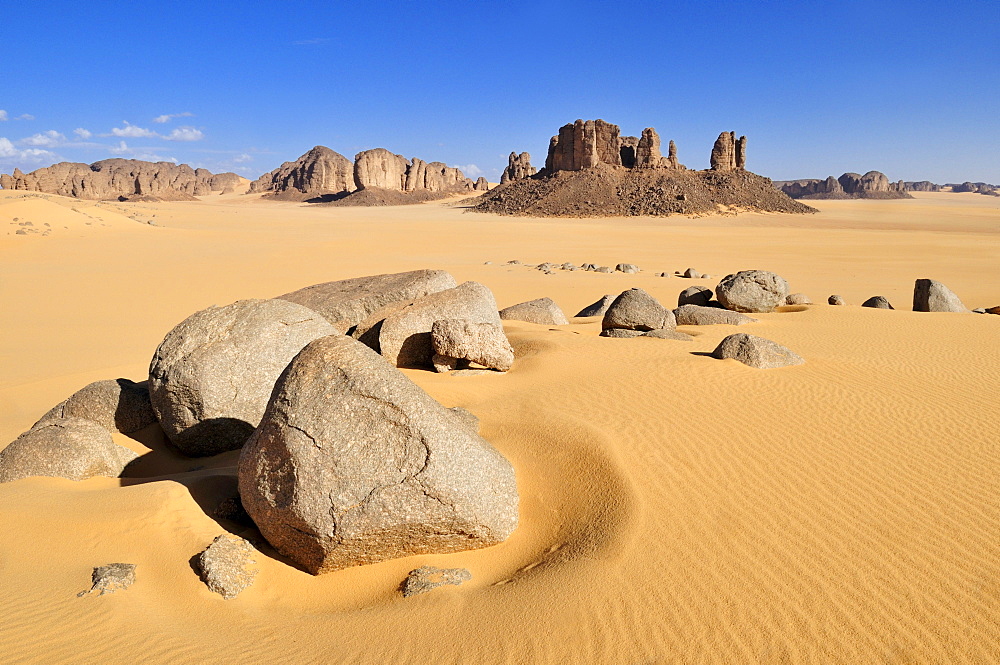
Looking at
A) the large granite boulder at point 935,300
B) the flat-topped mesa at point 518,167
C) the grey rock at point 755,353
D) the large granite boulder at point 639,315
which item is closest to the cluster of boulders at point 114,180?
the flat-topped mesa at point 518,167

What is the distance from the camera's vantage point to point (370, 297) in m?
10.4

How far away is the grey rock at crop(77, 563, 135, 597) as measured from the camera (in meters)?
3.77

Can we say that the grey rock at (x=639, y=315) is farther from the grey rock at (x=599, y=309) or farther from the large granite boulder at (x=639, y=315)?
the grey rock at (x=599, y=309)

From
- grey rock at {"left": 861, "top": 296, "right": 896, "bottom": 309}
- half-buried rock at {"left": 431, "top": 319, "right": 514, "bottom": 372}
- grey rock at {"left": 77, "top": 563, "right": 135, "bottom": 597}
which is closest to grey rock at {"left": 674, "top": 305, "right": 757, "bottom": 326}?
grey rock at {"left": 861, "top": 296, "right": 896, "bottom": 309}

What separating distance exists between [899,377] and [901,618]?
22.8 ft

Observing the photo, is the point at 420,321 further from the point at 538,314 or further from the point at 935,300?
the point at 935,300

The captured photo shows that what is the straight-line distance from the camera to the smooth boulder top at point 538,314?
14.1 meters

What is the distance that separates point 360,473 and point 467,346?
4687 millimetres

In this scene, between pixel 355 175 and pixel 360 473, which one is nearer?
pixel 360 473

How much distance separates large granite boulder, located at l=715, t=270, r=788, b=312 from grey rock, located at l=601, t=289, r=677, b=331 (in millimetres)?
4102

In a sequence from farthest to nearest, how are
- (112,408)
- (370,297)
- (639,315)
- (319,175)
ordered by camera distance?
(319,175) → (639,315) → (370,297) → (112,408)

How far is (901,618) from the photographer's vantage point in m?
3.89

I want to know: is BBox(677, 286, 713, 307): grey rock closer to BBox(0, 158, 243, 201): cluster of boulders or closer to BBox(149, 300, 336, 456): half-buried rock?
BBox(149, 300, 336, 456): half-buried rock

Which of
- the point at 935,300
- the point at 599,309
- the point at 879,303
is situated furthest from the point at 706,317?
the point at 935,300
